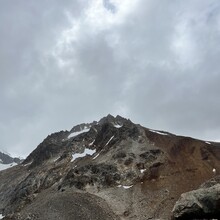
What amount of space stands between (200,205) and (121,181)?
36.8 m

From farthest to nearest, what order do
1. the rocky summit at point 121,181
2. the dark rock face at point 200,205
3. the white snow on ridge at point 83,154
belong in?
the white snow on ridge at point 83,154 < the rocky summit at point 121,181 < the dark rock face at point 200,205

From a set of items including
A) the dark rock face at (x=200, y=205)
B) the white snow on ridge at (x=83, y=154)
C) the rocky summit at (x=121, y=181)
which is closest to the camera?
the dark rock face at (x=200, y=205)

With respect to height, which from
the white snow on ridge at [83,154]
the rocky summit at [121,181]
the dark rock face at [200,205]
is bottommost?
the dark rock face at [200,205]

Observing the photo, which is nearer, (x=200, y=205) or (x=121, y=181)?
(x=200, y=205)

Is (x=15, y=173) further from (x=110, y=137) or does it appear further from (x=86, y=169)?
(x=86, y=169)

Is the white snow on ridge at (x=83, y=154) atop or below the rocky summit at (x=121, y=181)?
atop

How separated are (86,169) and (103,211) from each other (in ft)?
68.9

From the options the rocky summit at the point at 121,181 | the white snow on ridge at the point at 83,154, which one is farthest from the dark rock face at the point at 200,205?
the white snow on ridge at the point at 83,154

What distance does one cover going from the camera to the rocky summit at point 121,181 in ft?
212

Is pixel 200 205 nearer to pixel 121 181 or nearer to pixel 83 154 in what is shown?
pixel 121 181

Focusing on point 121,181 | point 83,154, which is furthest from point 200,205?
point 83,154

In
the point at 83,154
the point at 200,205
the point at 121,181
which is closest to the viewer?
the point at 200,205

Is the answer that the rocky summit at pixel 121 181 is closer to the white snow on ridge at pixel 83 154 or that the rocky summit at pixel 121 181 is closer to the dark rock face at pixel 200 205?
the dark rock face at pixel 200 205

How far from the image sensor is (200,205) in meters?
44.4
